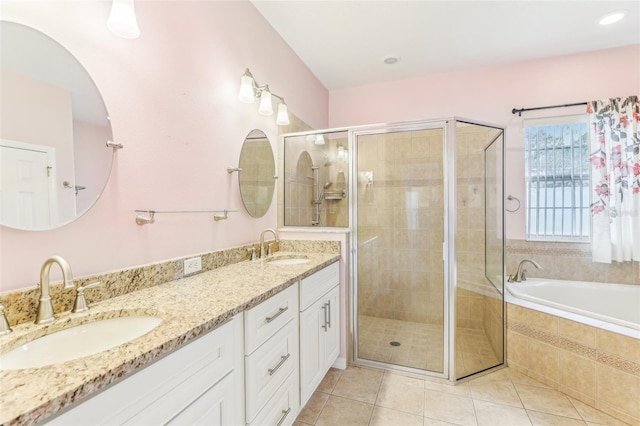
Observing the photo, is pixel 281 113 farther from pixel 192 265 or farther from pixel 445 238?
pixel 445 238

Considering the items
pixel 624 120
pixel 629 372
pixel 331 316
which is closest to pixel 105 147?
pixel 331 316

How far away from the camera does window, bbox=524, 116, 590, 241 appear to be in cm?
260

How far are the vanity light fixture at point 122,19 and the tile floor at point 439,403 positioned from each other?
2.05 m

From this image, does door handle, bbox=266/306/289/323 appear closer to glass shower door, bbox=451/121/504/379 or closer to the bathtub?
glass shower door, bbox=451/121/504/379

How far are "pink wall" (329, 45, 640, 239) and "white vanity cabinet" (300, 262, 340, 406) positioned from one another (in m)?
1.98

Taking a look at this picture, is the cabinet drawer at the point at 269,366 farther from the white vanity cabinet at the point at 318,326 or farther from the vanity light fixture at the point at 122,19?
the vanity light fixture at the point at 122,19

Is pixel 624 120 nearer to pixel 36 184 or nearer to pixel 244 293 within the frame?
pixel 244 293

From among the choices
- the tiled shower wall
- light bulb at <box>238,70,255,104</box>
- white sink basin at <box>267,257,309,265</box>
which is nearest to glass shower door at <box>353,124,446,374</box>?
the tiled shower wall

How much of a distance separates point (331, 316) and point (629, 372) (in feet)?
5.62

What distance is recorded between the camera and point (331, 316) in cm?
200

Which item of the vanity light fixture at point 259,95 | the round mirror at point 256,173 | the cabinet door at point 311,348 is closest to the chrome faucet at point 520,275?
the cabinet door at point 311,348

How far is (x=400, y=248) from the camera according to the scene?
103 inches

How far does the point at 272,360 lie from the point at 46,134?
46.5 inches

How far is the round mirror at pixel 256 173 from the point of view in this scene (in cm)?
196
